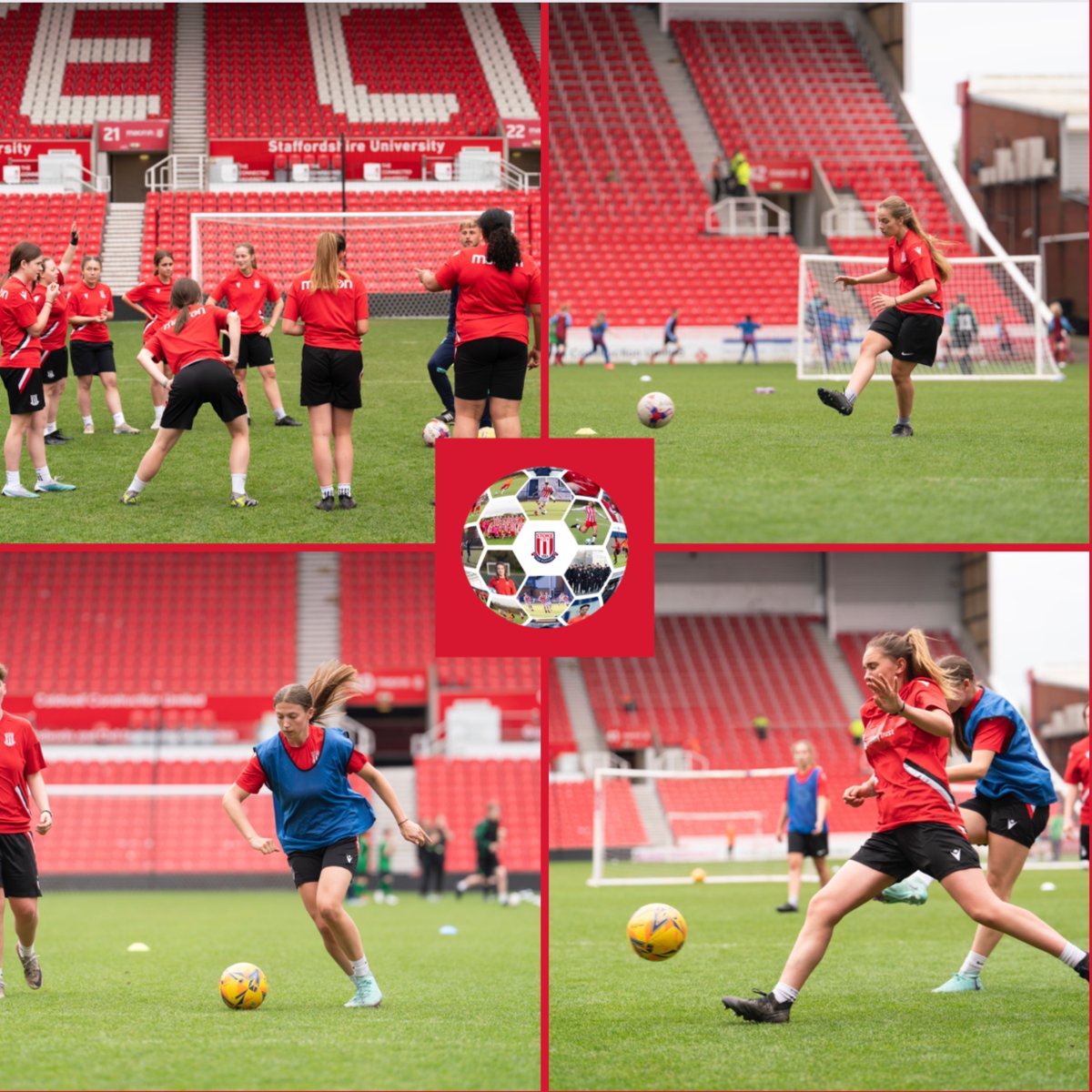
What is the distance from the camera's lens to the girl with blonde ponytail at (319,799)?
19.2ft

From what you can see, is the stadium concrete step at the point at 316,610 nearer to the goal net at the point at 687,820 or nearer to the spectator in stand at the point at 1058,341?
the goal net at the point at 687,820

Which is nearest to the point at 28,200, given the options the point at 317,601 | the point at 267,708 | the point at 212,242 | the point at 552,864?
the point at 212,242

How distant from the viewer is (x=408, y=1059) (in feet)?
15.3

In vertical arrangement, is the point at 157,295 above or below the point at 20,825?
above

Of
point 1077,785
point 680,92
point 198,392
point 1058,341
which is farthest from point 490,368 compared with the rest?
point 680,92

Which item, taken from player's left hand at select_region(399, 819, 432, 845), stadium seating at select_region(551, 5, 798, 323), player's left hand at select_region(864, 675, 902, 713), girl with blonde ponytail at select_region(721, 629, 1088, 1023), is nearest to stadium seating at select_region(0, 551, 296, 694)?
stadium seating at select_region(551, 5, 798, 323)

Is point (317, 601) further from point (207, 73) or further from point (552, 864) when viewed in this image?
point (207, 73)

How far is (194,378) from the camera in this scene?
7465 millimetres

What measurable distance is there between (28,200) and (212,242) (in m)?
1.43

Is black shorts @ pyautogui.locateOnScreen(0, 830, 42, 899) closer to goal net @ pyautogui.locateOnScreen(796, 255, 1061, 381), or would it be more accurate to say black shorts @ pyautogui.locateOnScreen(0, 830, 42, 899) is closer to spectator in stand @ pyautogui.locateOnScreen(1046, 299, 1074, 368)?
goal net @ pyautogui.locateOnScreen(796, 255, 1061, 381)

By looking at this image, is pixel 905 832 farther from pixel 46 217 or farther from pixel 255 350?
pixel 46 217

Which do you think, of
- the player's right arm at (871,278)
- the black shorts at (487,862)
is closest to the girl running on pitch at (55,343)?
the player's right arm at (871,278)

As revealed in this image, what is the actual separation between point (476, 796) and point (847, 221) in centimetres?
1394

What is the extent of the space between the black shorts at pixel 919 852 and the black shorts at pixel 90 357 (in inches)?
263
